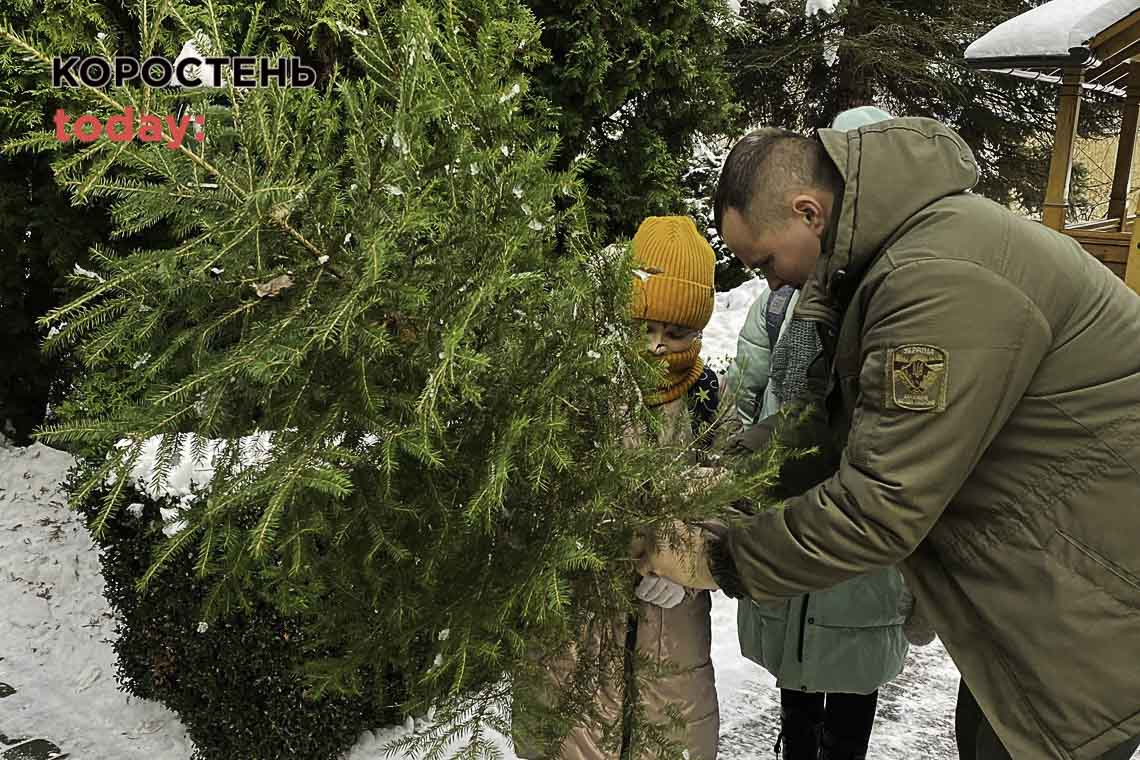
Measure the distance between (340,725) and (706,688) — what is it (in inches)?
62.2

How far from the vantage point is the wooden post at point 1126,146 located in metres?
9.01

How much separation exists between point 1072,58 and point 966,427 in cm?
691

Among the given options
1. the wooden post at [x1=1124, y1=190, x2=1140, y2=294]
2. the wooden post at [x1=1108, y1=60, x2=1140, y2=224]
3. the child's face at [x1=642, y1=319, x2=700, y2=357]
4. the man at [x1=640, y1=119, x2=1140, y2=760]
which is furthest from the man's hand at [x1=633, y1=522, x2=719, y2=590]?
the wooden post at [x1=1108, y1=60, x2=1140, y2=224]

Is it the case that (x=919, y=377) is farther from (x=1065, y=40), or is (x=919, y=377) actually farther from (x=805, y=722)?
(x=1065, y=40)

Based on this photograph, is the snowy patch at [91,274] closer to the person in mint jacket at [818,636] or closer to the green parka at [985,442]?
the green parka at [985,442]

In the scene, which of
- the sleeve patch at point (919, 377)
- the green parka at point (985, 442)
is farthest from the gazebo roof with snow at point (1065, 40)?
the sleeve patch at point (919, 377)

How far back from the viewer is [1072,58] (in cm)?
724

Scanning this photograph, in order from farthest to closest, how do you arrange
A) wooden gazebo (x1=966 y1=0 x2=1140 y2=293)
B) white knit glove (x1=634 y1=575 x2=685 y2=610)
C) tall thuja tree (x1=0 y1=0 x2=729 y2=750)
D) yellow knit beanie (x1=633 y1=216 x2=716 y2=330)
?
wooden gazebo (x1=966 y1=0 x2=1140 y2=293), yellow knit beanie (x1=633 y1=216 x2=716 y2=330), white knit glove (x1=634 y1=575 x2=685 y2=610), tall thuja tree (x1=0 y1=0 x2=729 y2=750)

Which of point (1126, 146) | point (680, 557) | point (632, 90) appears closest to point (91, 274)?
point (680, 557)

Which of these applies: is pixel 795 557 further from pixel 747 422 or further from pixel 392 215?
pixel 747 422

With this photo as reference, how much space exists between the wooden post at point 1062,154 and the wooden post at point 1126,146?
50.3 inches

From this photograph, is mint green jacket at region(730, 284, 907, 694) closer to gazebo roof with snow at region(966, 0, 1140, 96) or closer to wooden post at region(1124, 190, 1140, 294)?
wooden post at region(1124, 190, 1140, 294)

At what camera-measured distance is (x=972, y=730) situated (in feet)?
7.50

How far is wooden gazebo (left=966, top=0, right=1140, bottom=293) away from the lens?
7102 mm
